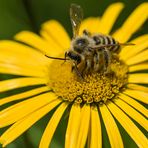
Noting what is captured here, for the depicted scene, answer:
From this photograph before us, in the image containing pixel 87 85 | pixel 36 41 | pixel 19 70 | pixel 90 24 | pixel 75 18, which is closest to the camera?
pixel 87 85

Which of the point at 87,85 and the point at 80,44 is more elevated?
Result: the point at 80,44

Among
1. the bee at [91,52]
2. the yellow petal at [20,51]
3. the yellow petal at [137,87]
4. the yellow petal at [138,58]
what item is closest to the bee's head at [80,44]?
the bee at [91,52]

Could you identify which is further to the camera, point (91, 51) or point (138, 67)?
point (138, 67)

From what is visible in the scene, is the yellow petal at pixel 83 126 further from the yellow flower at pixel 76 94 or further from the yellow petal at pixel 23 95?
the yellow petal at pixel 23 95

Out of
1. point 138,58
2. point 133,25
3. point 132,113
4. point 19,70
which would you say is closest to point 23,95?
point 19,70

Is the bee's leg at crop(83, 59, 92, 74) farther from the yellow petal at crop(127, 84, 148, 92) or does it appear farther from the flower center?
the yellow petal at crop(127, 84, 148, 92)

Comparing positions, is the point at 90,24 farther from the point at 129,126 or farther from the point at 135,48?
the point at 129,126
